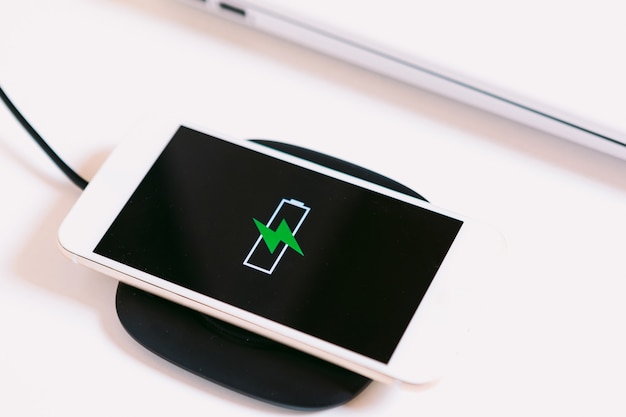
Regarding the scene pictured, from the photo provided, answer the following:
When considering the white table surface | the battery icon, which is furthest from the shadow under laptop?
the battery icon

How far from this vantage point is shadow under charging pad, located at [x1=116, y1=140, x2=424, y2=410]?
1.79 feet

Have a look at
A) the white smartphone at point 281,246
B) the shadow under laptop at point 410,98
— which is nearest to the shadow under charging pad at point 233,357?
the white smartphone at point 281,246

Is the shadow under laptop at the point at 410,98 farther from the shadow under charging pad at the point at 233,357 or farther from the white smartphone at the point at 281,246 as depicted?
the shadow under charging pad at the point at 233,357

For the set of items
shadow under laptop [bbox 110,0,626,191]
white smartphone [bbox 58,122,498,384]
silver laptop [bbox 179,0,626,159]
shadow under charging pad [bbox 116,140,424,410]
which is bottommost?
shadow under charging pad [bbox 116,140,424,410]

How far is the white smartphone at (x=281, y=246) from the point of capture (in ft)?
1.79

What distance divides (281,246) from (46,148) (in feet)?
0.62

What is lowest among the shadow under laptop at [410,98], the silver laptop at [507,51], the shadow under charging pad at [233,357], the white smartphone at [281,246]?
the shadow under charging pad at [233,357]

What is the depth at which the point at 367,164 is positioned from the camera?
0.64 metres

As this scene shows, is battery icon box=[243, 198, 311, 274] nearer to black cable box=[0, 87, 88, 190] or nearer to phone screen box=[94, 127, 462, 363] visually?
phone screen box=[94, 127, 462, 363]

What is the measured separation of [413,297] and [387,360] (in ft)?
0.14

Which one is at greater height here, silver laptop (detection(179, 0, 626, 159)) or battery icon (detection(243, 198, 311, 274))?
silver laptop (detection(179, 0, 626, 159))

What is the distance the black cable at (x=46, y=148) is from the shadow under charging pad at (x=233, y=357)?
9cm

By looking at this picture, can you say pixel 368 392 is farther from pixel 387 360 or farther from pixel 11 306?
pixel 11 306

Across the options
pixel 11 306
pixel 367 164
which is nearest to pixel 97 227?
pixel 11 306
